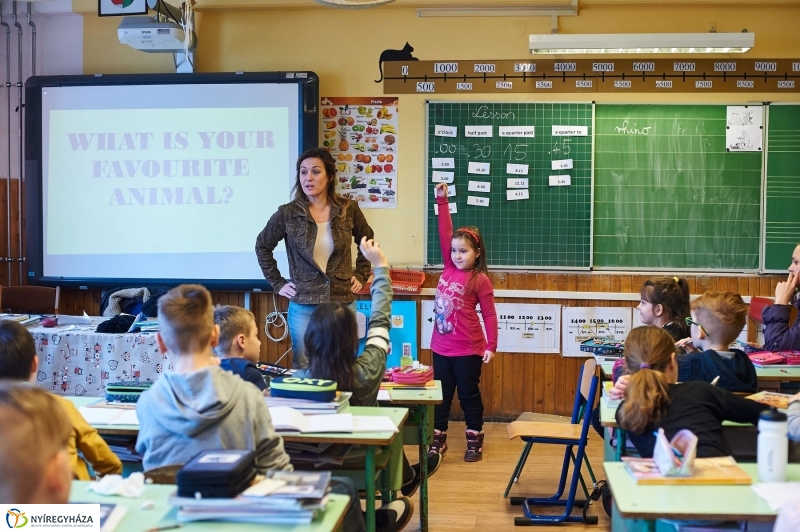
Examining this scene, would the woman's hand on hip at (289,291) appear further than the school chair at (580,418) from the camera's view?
Yes

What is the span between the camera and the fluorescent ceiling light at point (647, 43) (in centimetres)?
546

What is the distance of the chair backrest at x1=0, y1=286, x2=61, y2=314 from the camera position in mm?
5898

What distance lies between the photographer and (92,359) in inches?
198

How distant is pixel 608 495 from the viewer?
4102mm

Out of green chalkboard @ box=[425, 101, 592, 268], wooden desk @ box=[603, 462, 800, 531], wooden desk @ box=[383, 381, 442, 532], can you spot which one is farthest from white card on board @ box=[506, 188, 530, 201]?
wooden desk @ box=[603, 462, 800, 531]

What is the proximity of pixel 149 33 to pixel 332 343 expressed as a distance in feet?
11.6

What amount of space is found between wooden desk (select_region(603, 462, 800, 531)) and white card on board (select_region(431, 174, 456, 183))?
3933 millimetres

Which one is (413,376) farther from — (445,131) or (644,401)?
(445,131)

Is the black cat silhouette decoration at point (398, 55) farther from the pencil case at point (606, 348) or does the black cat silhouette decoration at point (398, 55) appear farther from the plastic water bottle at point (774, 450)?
the plastic water bottle at point (774, 450)

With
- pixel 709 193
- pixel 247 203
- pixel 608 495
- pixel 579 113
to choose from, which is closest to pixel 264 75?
pixel 247 203

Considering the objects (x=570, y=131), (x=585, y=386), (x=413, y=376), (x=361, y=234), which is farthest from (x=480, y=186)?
(x=413, y=376)

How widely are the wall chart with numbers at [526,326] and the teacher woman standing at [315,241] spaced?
1.75 meters

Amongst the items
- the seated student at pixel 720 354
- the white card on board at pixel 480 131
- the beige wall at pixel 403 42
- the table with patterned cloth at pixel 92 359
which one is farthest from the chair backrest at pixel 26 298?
the seated student at pixel 720 354

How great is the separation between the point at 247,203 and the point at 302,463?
3.43m
